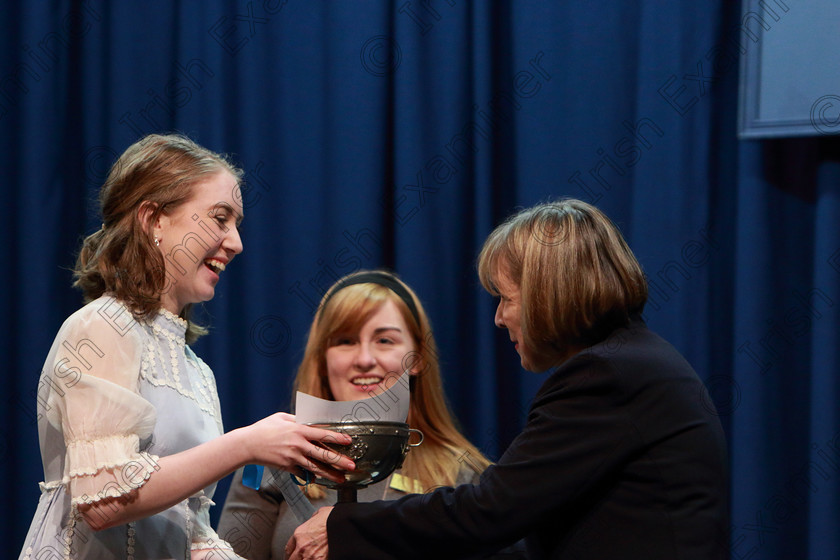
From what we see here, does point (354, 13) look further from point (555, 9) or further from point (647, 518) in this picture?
point (647, 518)

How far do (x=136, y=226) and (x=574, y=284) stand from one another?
2.98 ft

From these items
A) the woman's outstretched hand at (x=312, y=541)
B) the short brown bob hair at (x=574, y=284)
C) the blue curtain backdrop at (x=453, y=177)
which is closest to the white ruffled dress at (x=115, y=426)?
the woman's outstretched hand at (x=312, y=541)

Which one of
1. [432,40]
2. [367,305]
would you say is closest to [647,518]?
[367,305]

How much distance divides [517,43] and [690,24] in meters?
0.62

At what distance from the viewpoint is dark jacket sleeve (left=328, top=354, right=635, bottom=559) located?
1.64m

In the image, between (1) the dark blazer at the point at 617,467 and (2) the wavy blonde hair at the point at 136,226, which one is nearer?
(1) the dark blazer at the point at 617,467

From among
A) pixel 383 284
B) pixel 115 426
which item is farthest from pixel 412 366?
pixel 115 426

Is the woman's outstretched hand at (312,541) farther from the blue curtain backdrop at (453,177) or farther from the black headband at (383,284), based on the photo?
the blue curtain backdrop at (453,177)

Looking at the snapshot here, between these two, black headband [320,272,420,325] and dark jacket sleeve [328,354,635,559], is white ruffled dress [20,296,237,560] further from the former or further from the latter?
black headband [320,272,420,325]

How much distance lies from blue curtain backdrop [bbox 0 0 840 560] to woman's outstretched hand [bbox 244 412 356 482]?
154 centimetres

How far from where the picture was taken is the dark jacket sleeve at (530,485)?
1643 millimetres

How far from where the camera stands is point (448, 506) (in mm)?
1815

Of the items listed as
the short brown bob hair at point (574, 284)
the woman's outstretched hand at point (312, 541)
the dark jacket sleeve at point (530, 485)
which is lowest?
the woman's outstretched hand at point (312, 541)

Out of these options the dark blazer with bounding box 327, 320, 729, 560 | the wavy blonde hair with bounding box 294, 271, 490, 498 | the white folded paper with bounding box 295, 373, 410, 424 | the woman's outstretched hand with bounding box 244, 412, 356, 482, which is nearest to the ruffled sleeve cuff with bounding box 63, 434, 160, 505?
the woman's outstretched hand with bounding box 244, 412, 356, 482
